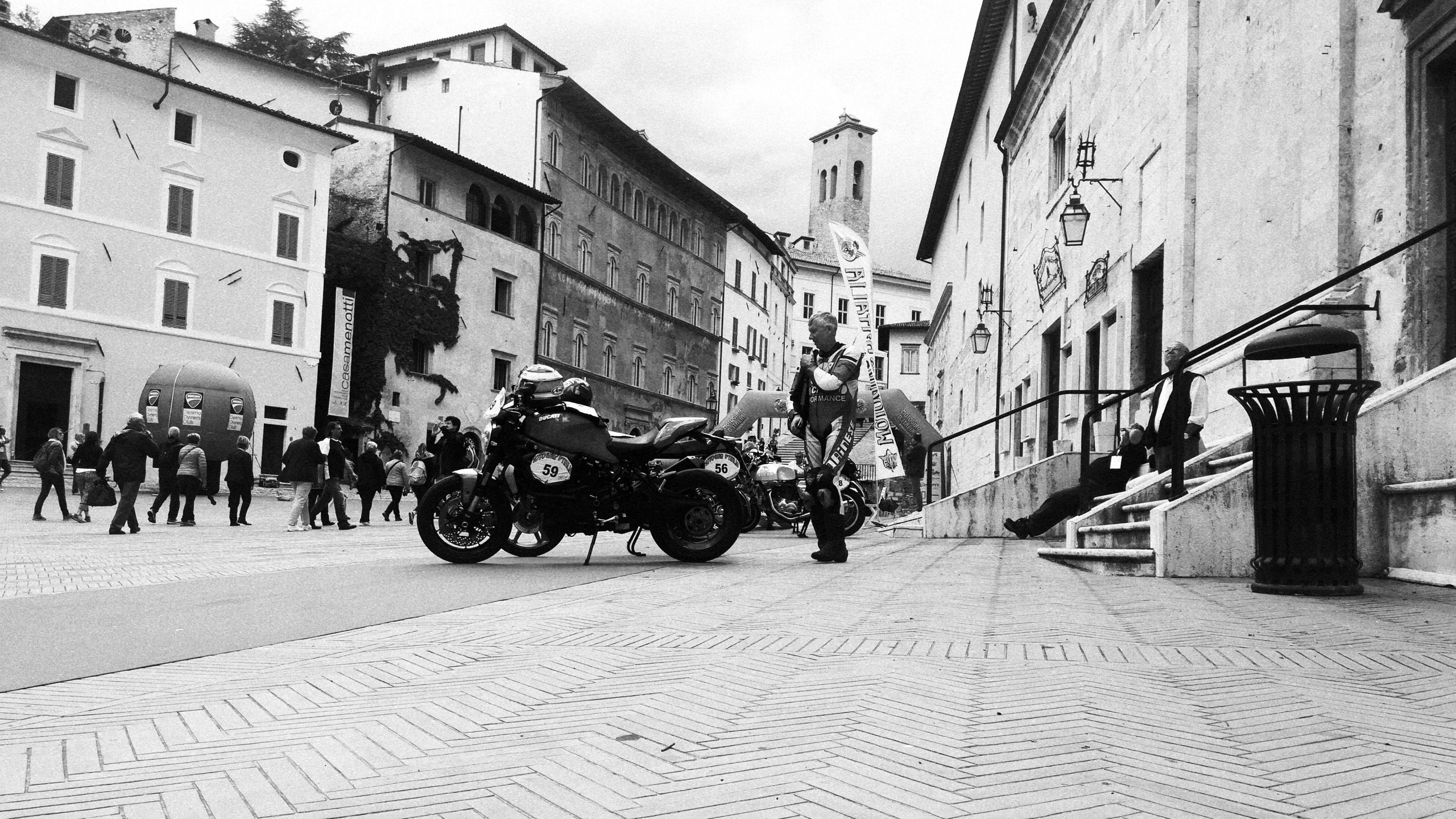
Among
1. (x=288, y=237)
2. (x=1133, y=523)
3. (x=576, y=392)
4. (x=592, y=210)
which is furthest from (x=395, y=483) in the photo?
(x=592, y=210)

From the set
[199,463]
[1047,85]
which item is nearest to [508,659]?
[199,463]

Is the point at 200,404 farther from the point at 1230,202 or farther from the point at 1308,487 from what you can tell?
the point at 1308,487

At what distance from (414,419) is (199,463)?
70.5 ft

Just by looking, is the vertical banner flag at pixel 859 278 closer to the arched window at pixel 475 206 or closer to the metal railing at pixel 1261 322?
the metal railing at pixel 1261 322

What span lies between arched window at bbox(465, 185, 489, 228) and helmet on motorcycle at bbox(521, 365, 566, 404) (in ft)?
113

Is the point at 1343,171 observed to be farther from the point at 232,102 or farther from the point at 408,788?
the point at 232,102

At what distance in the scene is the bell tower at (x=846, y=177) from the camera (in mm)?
109125

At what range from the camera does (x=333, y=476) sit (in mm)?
18672

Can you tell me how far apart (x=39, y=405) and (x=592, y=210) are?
2384cm

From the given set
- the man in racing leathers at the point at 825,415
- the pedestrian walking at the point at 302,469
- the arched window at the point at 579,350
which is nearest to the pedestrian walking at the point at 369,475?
the pedestrian walking at the point at 302,469

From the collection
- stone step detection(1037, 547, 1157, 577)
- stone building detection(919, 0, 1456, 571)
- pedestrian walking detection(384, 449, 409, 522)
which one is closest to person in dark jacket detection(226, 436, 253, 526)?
pedestrian walking detection(384, 449, 409, 522)

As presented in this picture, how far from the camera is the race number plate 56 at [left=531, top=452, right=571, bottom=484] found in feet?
29.6

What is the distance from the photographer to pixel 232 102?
35.7m

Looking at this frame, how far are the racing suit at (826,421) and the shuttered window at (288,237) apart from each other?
31202 millimetres
